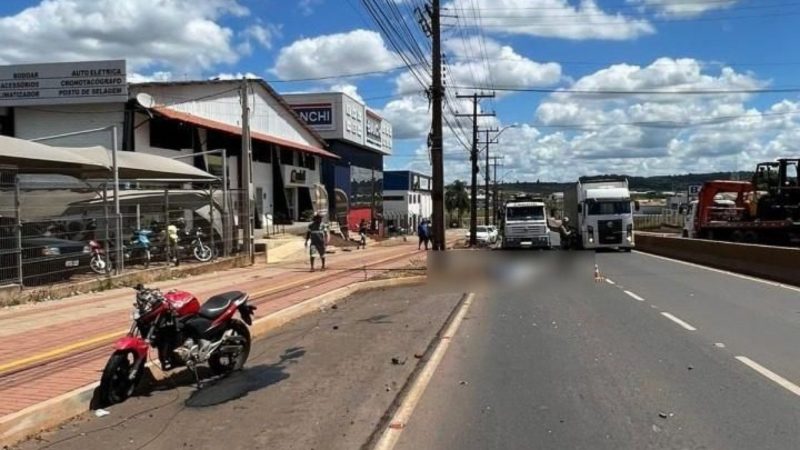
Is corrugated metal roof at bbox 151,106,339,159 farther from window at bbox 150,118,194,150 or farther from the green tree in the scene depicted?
the green tree

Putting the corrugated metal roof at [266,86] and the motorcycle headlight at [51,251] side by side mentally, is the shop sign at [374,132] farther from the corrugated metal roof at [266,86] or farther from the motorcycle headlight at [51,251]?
the motorcycle headlight at [51,251]

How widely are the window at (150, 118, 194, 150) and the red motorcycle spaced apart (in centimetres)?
2646

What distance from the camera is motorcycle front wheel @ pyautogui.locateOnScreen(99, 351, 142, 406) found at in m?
7.48

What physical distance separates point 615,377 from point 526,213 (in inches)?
1316

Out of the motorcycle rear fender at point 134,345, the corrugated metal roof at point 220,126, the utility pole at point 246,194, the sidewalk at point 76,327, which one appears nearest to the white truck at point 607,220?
the corrugated metal roof at point 220,126

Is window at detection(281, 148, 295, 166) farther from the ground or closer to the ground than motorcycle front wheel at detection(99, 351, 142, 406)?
farther from the ground

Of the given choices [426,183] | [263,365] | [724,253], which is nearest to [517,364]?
[263,365]

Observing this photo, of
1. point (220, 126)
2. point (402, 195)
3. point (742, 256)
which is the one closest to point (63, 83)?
point (220, 126)

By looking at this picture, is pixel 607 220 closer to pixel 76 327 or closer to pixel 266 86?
pixel 266 86

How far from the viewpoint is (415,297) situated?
712 inches

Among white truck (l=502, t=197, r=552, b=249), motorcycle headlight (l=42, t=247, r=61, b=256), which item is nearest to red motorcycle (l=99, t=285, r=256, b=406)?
motorcycle headlight (l=42, t=247, r=61, b=256)

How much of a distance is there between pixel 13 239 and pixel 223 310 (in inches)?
331

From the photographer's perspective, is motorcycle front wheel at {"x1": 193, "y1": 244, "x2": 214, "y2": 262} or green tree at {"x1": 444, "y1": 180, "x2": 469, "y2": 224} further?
green tree at {"x1": 444, "y1": 180, "x2": 469, "y2": 224}

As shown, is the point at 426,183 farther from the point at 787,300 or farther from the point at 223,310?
the point at 223,310
